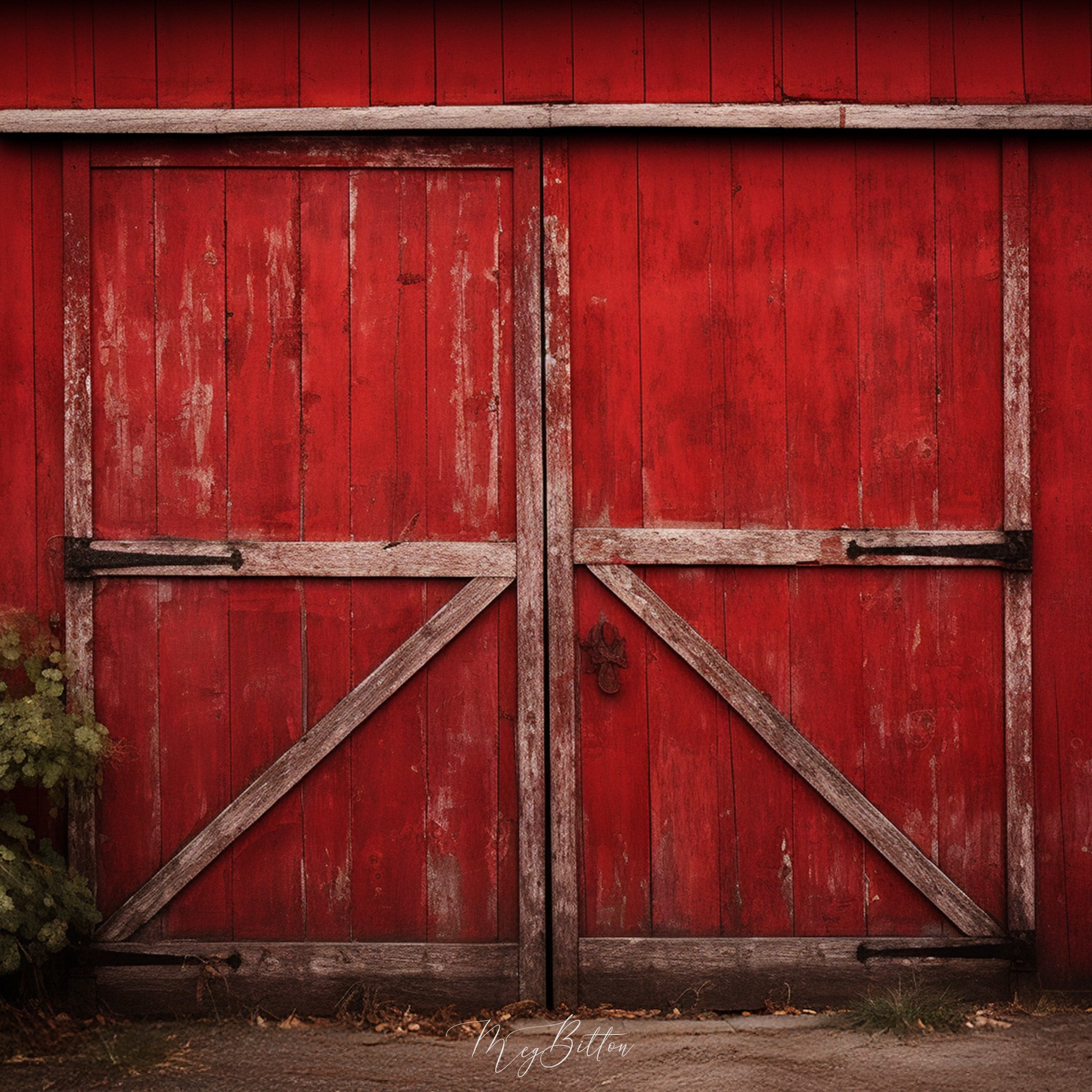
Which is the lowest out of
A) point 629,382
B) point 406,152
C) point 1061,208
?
point 629,382

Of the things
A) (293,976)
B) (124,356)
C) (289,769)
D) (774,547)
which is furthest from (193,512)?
(774,547)

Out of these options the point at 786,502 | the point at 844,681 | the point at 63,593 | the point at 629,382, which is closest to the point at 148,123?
the point at 63,593

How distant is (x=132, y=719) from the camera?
374 centimetres

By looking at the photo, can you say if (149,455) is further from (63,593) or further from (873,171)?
(873,171)

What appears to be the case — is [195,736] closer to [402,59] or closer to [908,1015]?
[402,59]

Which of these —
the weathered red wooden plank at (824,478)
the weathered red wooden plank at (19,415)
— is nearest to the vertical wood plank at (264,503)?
the weathered red wooden plank at (19,415)

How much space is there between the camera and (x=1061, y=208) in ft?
12.3

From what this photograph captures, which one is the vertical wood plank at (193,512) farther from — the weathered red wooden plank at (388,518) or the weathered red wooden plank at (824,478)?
the weathered red wooden plank at (824,478)

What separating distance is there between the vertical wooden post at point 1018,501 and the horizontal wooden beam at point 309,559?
5.99ft

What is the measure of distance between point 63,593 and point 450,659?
1.41 metres

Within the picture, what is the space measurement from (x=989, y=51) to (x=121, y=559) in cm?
360

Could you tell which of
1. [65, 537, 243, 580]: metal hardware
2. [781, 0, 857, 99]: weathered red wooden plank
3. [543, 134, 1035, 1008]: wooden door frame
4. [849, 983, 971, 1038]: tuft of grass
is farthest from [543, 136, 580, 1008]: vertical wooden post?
[65, 537, 243, 580]: metal hardware

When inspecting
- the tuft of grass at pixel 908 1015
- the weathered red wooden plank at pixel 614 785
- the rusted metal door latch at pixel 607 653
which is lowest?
the tuft of grass at pixel 908 1015

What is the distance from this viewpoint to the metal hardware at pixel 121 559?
12.1ft
